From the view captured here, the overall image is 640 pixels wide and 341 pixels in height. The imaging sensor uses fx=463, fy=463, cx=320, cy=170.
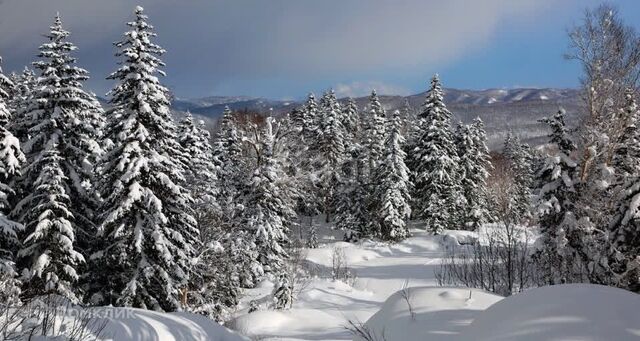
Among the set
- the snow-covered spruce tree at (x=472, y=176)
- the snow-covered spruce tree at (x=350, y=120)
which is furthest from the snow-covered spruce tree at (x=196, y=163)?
the snow-covered spruce tree at (x=350, y=120)

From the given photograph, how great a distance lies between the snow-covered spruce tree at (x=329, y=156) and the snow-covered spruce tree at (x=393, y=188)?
871 centimetres

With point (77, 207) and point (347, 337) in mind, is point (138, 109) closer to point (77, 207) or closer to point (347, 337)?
point (77, 207)

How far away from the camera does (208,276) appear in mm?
20641

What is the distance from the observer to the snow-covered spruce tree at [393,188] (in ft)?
122

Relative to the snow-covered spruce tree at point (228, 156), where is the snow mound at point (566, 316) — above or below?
below

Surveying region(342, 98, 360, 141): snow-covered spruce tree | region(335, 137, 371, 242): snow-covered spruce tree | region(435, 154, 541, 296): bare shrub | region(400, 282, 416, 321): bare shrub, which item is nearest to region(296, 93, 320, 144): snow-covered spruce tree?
region(342, 98, 360, 141): snow-covered spruce tree

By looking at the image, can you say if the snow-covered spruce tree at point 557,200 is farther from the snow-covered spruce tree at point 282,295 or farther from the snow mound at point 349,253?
the snow mound at point 349,253

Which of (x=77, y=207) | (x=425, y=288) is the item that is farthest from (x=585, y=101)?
(x=77, y=207)

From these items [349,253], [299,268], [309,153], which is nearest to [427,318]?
[299,268]

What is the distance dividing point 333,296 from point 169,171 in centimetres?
1034

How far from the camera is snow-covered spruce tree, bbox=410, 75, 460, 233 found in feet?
127

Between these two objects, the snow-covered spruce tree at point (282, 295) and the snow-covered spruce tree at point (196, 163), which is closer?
the snow-covered spruce tree at point (282, 295)

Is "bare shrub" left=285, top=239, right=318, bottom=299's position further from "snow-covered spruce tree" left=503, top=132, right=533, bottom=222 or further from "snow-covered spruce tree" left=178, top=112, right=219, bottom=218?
"snow-covered spruce tree" left=503, top=132, right=533, bottom=222

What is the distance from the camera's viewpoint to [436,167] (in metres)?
38.8
